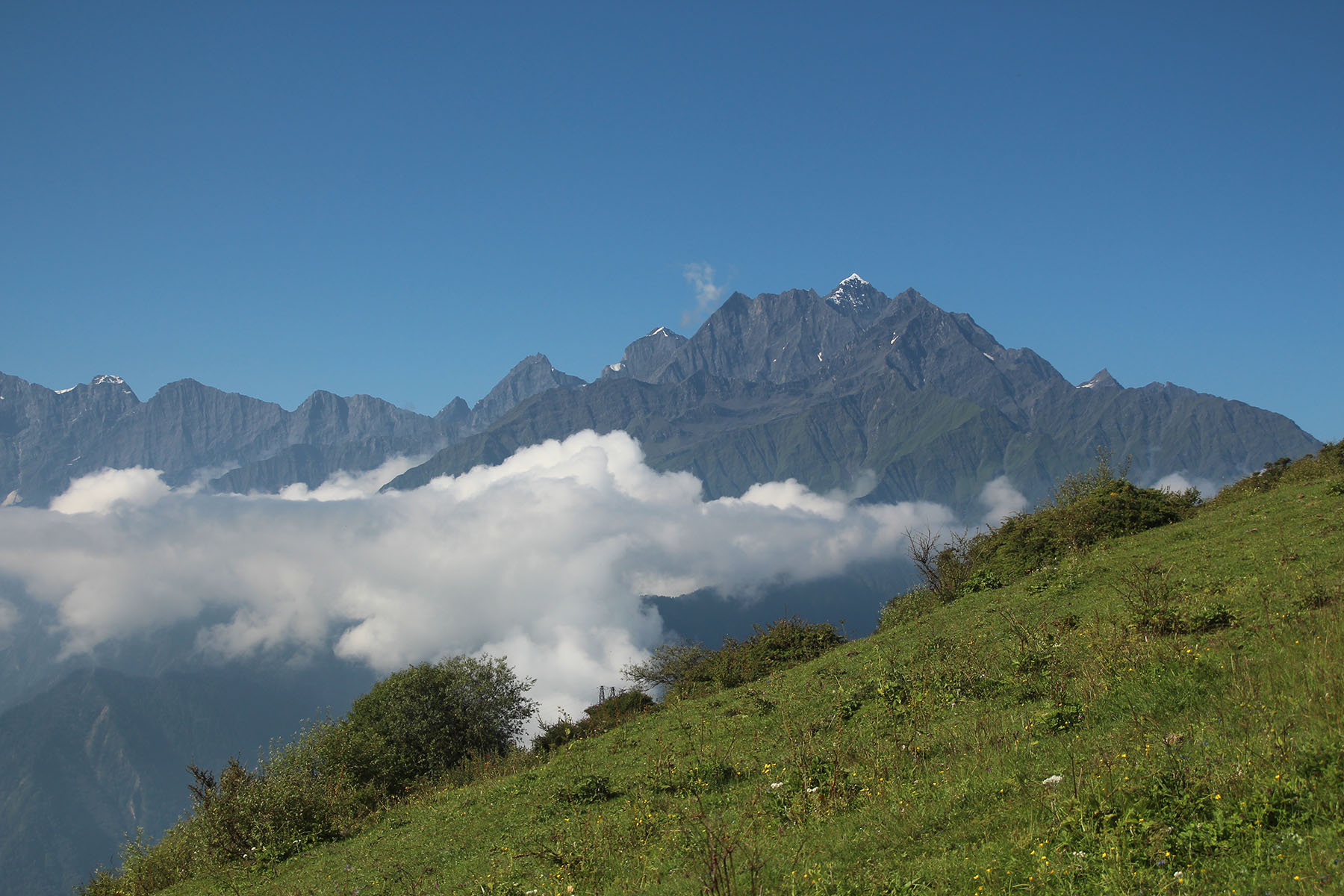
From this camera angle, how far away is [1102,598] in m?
19.7

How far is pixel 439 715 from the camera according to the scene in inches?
1667

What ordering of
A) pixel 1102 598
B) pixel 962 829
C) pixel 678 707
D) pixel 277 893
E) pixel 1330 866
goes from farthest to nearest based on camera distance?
1. pixel 678 707
2. pixel 1102 598
3. pixel 277 893
4. pixel 962 829
5. pixel 1330 866

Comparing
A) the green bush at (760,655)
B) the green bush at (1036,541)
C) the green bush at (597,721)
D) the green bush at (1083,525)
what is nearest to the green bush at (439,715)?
the green bush at (597,721)

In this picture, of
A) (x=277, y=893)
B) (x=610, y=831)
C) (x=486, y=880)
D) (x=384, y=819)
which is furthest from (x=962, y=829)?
(x=384, y=819)

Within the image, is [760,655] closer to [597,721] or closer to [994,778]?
[597,721]

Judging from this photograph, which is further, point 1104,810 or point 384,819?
point 384,819

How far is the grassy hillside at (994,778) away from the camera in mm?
6621

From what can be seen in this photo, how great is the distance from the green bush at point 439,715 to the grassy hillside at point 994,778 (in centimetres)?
1639

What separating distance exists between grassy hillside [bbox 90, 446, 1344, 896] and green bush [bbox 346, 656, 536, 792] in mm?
16386

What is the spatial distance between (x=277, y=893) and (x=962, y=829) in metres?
Answer: 13.5

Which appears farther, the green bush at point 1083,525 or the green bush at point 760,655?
the green bush at point 760,655

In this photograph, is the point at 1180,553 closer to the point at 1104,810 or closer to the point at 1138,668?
the point at 1138,668

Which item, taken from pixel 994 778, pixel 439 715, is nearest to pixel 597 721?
pixel 439 715

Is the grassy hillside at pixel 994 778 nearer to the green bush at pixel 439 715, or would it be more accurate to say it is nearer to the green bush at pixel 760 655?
the green bush at pixel 760 655
